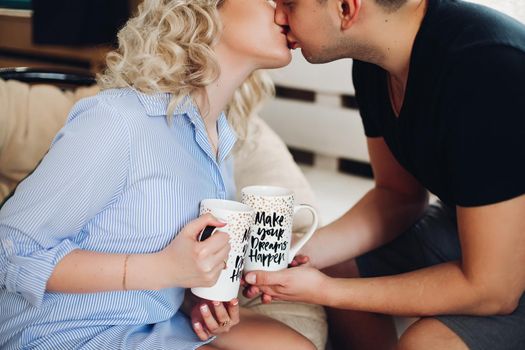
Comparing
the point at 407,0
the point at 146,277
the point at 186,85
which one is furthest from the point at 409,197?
the point at 146,277

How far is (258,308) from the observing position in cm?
140

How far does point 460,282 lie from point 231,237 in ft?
1.32

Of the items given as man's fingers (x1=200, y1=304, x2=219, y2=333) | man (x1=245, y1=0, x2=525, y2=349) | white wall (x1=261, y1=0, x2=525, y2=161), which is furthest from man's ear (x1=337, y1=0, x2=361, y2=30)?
white wall (x1=261, y1=0, x2=525, y2=161)

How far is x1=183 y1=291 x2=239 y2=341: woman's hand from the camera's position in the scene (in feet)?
3.52

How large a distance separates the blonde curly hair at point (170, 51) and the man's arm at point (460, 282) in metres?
0.36

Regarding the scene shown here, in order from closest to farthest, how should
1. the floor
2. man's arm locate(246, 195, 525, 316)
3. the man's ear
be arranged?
man's arm locate(246, 195, 525, 316) → the man's ear → the floor

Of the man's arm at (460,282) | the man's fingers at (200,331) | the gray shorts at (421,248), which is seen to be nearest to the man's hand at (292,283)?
the man's arm at (460,282)

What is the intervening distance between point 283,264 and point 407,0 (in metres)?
→ 0.50

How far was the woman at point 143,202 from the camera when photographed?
0.94 meters

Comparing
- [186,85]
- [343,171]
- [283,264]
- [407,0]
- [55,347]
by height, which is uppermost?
[407,0]

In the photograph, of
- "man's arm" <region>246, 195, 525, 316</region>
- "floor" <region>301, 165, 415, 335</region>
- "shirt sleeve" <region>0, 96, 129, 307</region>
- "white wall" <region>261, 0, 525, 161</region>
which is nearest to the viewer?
"shirt sleeve" <region>0, 96, 129, 307</region>

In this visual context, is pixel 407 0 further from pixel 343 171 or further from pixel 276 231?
pixel 343 171

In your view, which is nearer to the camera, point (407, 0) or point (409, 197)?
point (407, 0)

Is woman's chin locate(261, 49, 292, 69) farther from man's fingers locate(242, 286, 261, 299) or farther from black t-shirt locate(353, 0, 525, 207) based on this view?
man's fingers locate(242, 286, 261, 299)
